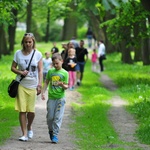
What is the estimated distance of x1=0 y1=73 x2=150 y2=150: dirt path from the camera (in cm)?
1034

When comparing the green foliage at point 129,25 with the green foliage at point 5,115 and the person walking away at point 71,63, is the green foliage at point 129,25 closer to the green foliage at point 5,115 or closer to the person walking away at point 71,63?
the person walking away at point 71,63

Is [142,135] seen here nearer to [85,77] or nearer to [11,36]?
[85,77]

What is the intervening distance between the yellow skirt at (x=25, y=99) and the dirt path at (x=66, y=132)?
0.65 m

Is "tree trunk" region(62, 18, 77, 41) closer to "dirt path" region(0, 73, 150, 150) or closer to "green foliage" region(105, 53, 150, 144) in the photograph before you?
"green foliage" region(105, 53, 150, 144)

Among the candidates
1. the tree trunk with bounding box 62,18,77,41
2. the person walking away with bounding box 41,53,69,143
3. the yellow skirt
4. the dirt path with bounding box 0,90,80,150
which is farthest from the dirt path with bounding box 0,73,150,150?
the tree trunk with bounding box 62,18,77,41

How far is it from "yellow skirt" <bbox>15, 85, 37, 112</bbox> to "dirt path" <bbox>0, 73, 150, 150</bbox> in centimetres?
65

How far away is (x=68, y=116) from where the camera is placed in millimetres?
14922

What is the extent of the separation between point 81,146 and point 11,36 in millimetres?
34543

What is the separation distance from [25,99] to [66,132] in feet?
6.44

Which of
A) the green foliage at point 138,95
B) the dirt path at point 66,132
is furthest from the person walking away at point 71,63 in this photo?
the dirt path at point 66,132

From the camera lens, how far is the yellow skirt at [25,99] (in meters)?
10.6

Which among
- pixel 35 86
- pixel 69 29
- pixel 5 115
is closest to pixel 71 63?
pixel 5 115

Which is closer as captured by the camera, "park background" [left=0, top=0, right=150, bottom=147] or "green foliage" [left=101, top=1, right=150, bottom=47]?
"park background" [left=0, top=0, right=150, bottom=147]

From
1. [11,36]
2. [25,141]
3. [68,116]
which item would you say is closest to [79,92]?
[68,116]
